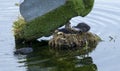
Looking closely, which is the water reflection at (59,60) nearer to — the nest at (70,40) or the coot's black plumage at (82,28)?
the nest at (70,40)

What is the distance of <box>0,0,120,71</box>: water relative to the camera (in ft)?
58.4

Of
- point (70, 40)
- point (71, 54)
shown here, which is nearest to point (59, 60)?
point (71, 54)

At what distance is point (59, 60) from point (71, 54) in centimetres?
75

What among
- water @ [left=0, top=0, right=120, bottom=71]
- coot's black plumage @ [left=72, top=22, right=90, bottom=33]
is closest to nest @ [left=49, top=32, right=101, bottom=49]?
coot's black plumage @ [left=72, top=22, right=90, bottom=33]

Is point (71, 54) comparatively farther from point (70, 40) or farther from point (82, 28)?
point (82, 28)

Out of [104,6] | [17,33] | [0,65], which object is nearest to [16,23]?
[17,33]

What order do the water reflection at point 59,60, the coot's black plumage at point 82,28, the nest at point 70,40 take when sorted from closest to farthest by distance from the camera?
the water reflection at point 59,60, the nest at point 70,40, the coot's black plumage at point 82,28

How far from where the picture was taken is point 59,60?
1845cm

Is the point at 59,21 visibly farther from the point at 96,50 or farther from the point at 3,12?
the point at 3,12

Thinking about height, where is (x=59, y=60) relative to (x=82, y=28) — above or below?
below

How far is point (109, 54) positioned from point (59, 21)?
2.39 metres

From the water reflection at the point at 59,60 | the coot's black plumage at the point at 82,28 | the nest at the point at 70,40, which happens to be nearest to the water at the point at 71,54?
the water reflection at the point at 59,60

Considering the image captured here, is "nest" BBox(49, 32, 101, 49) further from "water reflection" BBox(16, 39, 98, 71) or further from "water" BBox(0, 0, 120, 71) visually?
"water" BBox(0, 0, 120, 71)

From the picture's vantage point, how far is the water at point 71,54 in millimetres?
17812
